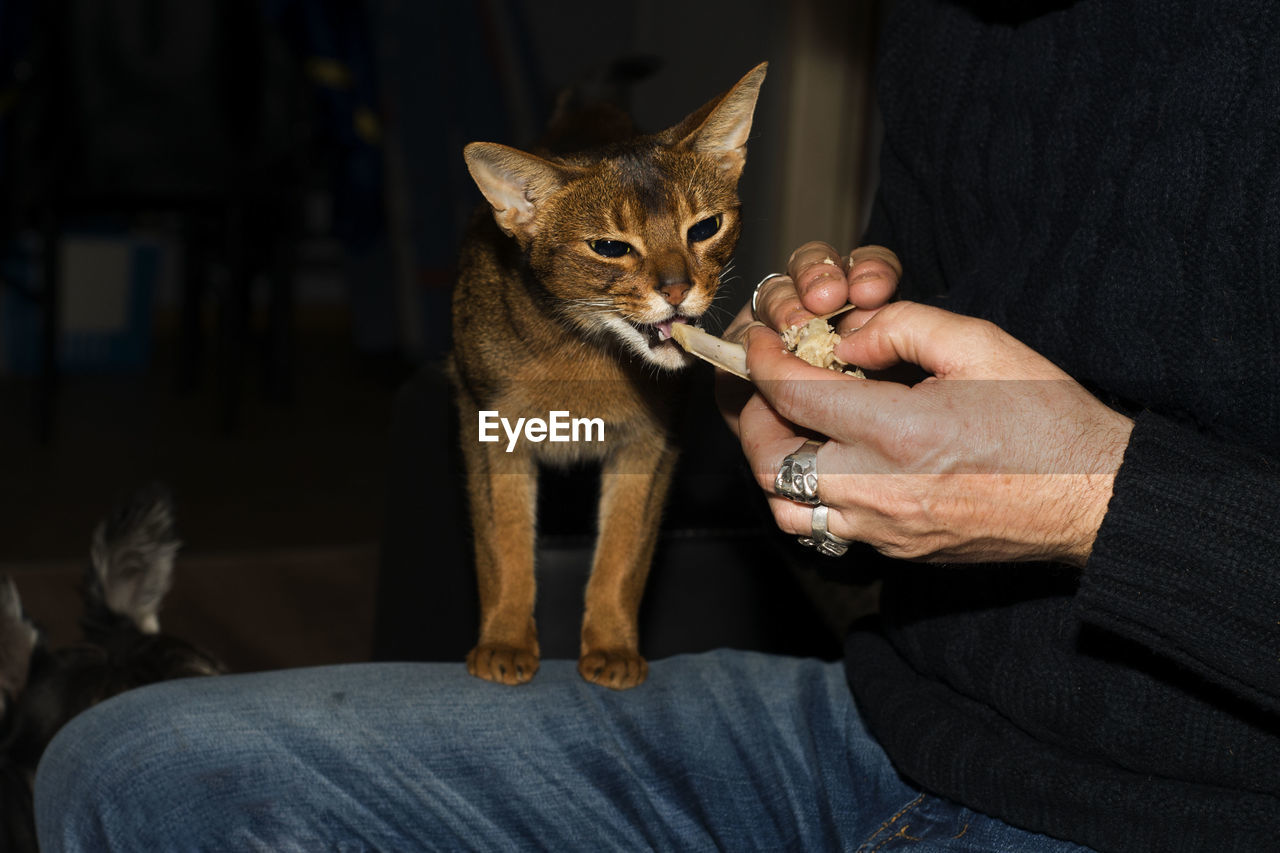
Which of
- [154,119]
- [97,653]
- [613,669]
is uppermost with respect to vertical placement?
[154,119]

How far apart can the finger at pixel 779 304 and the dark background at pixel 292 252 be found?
0.10 metres

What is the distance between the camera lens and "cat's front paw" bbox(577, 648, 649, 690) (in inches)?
41.2

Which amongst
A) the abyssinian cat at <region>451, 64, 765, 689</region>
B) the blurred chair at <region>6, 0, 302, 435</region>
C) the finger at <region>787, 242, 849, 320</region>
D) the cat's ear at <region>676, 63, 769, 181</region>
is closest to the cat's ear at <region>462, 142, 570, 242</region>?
the abyssinian cat at <region>451, 64, 765, 689</region>

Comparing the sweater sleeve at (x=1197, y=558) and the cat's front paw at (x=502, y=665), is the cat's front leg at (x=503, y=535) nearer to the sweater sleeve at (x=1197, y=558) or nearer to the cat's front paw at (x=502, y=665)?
the cat's front paw at (x=502, y=665)

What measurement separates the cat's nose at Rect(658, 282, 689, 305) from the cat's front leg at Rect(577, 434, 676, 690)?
0.22 meters

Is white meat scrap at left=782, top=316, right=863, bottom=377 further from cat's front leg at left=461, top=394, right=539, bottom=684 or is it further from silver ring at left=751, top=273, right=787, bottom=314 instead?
cat's front leg at left=461, top=394, right=539, bottom=684

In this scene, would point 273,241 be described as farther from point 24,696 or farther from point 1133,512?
point 1133,512

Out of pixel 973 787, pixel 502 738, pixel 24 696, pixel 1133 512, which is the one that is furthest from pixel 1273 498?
pixel 24 696

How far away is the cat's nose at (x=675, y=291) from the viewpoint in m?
0.98

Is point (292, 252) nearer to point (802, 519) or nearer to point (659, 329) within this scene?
point (659, 329)

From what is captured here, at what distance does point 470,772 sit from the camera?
94 centimetres

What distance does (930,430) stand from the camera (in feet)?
2.34

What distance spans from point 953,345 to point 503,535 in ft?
1.87

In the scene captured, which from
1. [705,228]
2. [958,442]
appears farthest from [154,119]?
[958,442]
